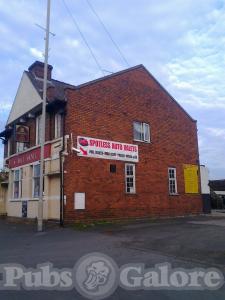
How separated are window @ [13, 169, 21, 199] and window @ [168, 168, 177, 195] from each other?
1026 centimetres

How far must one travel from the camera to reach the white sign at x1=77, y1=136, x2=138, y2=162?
2086 centimetres

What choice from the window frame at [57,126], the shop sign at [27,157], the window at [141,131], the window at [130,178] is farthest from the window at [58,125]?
the window at [141,131]

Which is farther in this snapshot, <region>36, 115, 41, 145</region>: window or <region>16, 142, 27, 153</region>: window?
<region>16, 142, 27, 153</region>: window

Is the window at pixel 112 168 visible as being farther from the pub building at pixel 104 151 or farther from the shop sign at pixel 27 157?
the shop sign at pixel 27 157

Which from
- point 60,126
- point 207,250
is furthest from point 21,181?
point 207,250

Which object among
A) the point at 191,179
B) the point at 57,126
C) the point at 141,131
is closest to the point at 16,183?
the point at 57,126

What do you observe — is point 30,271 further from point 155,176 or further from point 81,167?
point 155,176

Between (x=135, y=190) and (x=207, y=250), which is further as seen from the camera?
(x=135, y=190)

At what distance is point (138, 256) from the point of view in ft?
34.7

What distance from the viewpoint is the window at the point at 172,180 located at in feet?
84.7

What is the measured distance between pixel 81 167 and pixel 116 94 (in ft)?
18.7

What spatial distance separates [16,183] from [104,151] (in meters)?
7.65

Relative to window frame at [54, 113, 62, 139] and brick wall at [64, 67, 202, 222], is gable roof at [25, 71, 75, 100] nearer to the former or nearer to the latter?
window frame at [54, 113, 62, 139]

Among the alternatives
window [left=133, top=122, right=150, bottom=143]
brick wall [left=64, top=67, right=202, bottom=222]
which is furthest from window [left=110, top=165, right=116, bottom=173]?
window [left=133, top=122, right=150, bottom=143]
